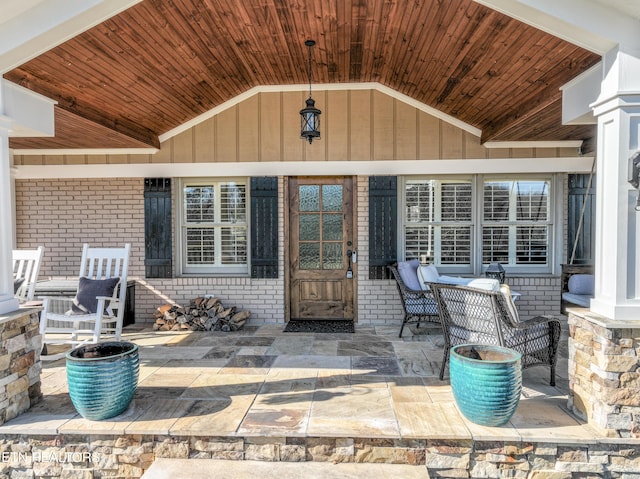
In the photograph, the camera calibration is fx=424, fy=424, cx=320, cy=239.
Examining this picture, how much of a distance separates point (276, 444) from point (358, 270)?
10.7 ft

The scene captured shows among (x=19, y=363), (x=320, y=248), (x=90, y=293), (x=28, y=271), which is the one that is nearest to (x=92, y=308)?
(x=90, y=293)

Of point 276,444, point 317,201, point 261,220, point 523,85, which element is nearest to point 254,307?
point 261,220

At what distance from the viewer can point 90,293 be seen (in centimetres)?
443

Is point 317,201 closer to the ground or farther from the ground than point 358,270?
farther from the ground

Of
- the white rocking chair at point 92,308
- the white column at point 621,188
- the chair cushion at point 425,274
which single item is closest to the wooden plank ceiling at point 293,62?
the white column at point 621,188

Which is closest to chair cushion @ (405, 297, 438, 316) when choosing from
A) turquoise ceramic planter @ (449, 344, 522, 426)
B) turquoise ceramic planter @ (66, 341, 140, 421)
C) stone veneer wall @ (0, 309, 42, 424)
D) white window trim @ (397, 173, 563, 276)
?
white window trim @ (397, 173, 563, 276)

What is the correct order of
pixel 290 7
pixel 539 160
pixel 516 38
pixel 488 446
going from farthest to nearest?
pixel 539 160 < pixel 290 7 < pixel 516 38 < pixel 488 446

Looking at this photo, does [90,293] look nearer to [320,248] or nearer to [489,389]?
[320,248]

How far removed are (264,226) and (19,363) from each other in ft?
10.4

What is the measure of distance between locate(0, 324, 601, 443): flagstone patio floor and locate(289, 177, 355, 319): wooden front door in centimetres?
109

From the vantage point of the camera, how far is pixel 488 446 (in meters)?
2.55

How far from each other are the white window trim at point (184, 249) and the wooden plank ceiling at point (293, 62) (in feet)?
2.66

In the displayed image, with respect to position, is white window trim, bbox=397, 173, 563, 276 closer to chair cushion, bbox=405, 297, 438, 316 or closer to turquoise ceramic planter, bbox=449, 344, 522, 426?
chair cushion, bbox=405, 297, 438, 316

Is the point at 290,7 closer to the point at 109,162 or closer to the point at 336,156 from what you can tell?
the point at 336,156
